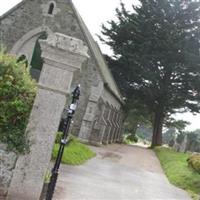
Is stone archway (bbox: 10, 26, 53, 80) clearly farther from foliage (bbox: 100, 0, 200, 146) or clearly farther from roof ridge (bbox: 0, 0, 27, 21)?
foliage (bbox: 100, 0, 200, 146)

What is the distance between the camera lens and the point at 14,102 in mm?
7898

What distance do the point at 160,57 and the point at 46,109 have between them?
111ft

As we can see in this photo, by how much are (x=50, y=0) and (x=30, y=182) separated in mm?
24465

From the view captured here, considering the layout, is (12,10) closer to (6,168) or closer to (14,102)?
(14,102)

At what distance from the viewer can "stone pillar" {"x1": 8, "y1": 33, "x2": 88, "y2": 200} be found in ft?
23.1

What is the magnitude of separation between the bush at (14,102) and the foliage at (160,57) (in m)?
32.0

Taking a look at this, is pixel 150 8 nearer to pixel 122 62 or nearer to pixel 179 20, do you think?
pixel 179 20

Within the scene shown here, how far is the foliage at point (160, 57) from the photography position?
3988 centimetres

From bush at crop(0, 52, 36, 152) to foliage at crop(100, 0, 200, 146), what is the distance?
3199 cm

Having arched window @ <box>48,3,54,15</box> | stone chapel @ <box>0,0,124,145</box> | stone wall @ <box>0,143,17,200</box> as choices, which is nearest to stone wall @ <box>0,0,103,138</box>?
stone chapel @ <box>0,0,124,145</box>

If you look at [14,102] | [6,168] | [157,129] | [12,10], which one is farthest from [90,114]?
[6,168]

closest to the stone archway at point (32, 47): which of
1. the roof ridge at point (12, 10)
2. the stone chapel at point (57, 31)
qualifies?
the stone chapel at point (57, 31)

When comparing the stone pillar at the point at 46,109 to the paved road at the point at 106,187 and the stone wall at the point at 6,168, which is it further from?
the paved road at the point at 106,187

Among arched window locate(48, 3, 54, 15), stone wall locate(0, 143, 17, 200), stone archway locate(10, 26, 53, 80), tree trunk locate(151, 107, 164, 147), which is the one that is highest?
arched window locate(48, 3, 54, 15)
